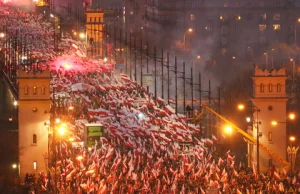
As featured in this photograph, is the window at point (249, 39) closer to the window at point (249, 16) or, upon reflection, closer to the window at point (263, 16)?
the window at point (249, 16)

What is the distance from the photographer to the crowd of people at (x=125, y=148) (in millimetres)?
40375

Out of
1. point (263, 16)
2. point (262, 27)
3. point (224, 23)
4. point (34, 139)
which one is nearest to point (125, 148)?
point (34, 139)

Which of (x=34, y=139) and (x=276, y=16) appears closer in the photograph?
(x=34, y=139)

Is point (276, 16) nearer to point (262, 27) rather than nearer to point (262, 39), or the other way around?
point (262, 27)

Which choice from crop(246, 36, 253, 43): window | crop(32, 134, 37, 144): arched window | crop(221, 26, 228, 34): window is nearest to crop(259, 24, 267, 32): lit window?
crop(246, 36, 253, 43): window

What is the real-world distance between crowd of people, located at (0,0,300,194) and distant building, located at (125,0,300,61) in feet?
100.0

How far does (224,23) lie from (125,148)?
54.7 metres

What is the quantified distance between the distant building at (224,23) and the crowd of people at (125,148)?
30475 millimetres

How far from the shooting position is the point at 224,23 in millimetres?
102625

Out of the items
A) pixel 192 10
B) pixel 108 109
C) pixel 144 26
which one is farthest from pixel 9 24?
pixel 192 10

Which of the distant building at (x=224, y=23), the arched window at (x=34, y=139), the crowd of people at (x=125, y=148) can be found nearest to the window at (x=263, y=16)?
the distant building at (x=224, y=23)

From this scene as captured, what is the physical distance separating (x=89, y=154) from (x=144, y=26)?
53972 millimetres

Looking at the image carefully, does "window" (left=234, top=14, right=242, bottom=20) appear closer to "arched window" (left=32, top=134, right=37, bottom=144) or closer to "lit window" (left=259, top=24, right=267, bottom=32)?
"lit window" (left=259, top=24, right=267, bottom=32)

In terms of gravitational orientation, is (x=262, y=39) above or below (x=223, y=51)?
above
